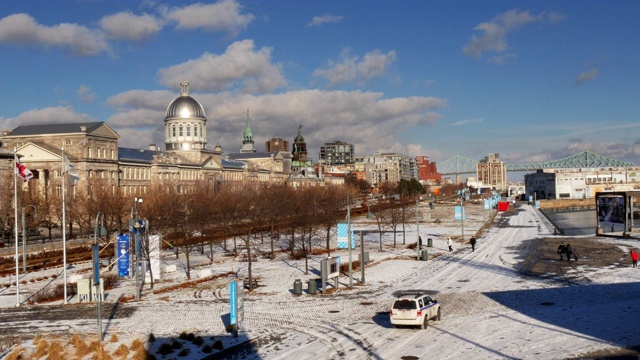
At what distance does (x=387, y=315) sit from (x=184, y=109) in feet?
453

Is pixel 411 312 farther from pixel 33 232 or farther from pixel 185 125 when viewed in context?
pixel 185 125

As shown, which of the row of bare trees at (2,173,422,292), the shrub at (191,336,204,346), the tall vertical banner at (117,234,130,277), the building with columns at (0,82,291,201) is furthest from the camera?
the building with columns at (0,82,291,201)

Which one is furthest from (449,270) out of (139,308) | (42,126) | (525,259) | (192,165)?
(192,165)

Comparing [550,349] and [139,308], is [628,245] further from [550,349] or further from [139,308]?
[139,308]

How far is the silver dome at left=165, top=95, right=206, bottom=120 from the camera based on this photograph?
162 meters

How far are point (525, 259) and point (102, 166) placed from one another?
81030 millimetres

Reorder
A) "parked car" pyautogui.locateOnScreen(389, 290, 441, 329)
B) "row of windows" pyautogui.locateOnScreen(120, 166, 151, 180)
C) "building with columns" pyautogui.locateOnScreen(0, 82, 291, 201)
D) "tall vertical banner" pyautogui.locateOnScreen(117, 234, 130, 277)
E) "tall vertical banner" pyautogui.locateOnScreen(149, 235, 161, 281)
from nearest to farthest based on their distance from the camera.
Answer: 1. "parked car" pyautogui.locateOnScreen(389, 290, 441, 329)
2. "tall vertical banner" pyautogui.locateOnScreen(117, 234, 130, 277)
3. "tall vertical banner" pyautogui.locateOnScreen(149, 235, 161, 281)
4. "building with columns" pyautogui.locateOnScreen(0, 82, 291, 201)
5. "row of windows" pyautogui.locateOnScreen(120, 166, 151, 180)

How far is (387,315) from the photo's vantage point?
31797 mm

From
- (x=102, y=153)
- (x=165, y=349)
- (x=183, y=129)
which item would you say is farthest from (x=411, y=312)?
(x=183, y=129)

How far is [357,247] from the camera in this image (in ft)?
226

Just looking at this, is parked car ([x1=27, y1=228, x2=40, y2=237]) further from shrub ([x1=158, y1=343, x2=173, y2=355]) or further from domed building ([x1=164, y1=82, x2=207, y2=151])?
domed building ([x1=164, y1=82, x2=207, y2=151])

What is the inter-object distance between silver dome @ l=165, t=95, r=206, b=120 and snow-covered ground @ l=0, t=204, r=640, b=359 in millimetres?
115247

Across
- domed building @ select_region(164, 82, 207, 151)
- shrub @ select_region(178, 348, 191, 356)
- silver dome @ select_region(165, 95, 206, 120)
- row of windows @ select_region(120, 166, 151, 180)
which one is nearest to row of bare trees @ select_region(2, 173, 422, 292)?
row of windows @ select_region(120, 166, 151, 180)

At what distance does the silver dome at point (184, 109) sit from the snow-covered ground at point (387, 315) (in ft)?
378
